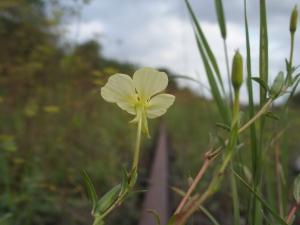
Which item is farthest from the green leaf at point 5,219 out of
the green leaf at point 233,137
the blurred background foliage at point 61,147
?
the green leaf at point 233,137

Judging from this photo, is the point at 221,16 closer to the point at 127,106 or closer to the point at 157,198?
the point at 127,106

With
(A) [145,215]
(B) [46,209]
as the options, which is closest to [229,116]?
(A) [145,215]

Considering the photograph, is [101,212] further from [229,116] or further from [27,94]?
[27,94]

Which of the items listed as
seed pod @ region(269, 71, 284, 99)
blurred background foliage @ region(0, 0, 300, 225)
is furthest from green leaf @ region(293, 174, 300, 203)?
blurred background foliage @ region(0, 0, 300, 225)

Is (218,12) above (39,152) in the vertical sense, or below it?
above

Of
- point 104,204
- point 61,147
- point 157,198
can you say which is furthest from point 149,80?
point 61,147

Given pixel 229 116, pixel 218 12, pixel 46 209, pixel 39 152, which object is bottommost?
pixel 46 209

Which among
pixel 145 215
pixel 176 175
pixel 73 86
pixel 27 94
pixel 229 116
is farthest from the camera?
pixel 27 94
